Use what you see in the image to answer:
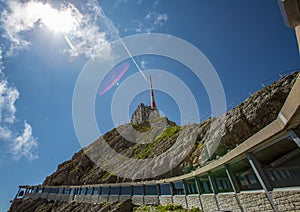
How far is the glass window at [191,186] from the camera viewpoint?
1468 cm

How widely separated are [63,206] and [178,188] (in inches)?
1158

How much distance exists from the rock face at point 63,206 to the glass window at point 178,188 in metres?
7.71

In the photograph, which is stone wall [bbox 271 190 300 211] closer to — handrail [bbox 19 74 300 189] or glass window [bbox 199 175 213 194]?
handrail [bbox 19 74 300 189]

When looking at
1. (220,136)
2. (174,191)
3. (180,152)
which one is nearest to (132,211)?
(174,191)

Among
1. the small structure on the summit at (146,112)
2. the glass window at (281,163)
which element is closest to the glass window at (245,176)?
the glass window at (281,163)

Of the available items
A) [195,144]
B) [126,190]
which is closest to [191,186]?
[195,144]

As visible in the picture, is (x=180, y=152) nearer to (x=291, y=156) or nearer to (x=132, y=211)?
(x=132, y=211)

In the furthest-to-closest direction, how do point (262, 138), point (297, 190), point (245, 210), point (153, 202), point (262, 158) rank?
Answer: point (153, 202), point (245, 210), point (262, 158), point (262, 138), point (297, 190)

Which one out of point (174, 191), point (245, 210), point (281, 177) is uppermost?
point (174, 191)

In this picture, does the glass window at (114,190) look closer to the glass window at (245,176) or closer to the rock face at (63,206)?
the rock face at (63,206)

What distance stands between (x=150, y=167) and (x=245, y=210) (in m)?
22.0

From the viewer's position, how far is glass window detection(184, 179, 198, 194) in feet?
48.2

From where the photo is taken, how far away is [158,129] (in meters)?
49.5

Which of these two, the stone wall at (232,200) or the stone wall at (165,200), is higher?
the stone wall at (165,200)
